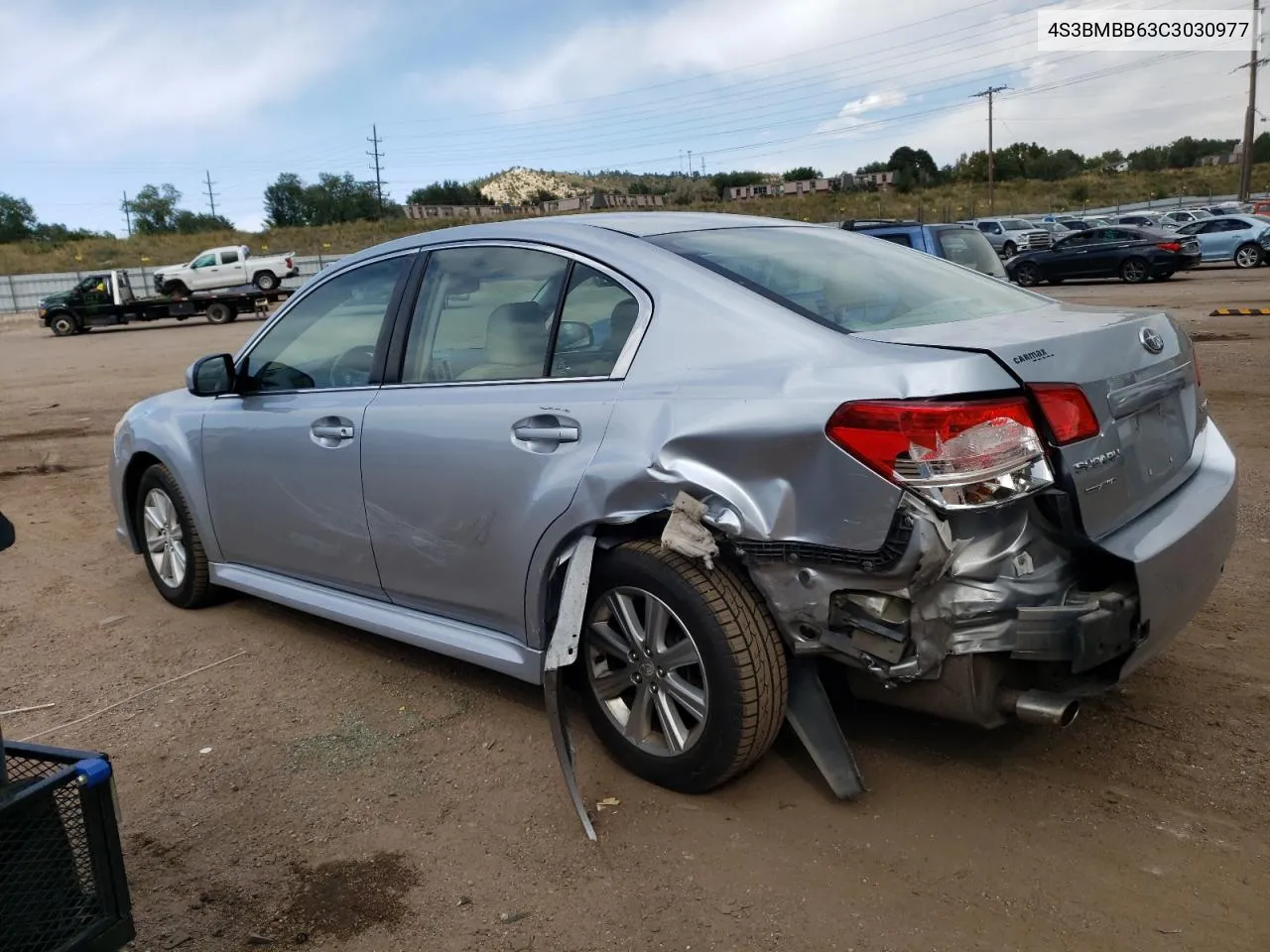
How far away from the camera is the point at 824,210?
6488 centimetres

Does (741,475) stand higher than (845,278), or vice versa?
(845,278)

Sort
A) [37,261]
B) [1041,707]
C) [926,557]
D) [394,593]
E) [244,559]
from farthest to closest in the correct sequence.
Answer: [37,261] < [244,559] < [394,593] < [1041,707] < [926,557]

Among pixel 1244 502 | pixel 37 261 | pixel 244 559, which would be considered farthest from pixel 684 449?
pixel 37 261

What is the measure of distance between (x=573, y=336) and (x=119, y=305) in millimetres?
32987

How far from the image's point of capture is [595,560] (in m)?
3.15

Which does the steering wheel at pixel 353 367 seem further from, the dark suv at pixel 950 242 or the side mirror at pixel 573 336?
the dark suv at pixel 950 242

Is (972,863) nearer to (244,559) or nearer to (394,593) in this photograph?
(394,593)

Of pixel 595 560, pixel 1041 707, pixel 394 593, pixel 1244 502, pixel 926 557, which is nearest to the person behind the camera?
pixel 926 557

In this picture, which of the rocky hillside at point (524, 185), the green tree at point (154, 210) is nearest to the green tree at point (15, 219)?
the green tree at point (154, 210)

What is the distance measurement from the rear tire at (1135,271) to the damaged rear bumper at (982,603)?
24109 mm

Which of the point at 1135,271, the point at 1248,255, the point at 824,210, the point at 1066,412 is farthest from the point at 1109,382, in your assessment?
the point at 824,210

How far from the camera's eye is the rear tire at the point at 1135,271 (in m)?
24.2

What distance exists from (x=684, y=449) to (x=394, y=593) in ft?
4.85

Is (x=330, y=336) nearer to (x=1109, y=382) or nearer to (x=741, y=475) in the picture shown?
(x=741, y=475)
